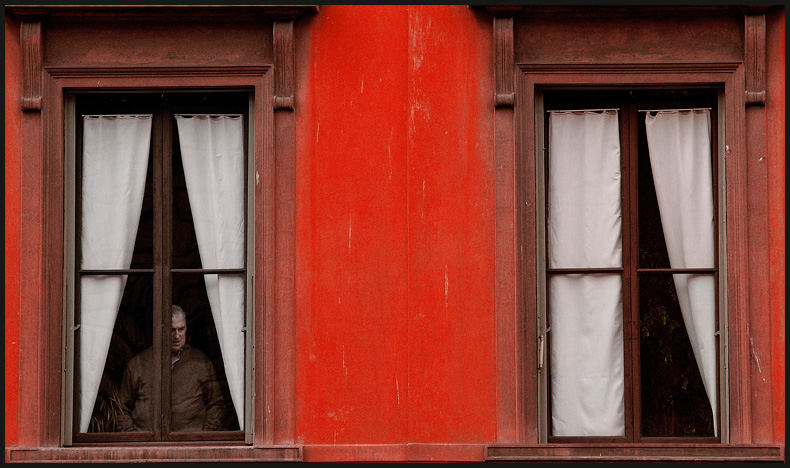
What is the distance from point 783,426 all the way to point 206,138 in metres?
4.36

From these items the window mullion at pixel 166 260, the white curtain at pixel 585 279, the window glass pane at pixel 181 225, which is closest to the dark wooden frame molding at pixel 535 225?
the white curtain at pixel 585 279


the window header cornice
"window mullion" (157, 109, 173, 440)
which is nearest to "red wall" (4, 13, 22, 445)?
the window header cornice

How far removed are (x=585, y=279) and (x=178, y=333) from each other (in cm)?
281

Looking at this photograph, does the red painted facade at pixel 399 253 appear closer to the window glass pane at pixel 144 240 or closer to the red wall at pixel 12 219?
the red wall at pixel 12 219

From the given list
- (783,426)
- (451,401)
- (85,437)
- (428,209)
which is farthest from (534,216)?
(85,437)

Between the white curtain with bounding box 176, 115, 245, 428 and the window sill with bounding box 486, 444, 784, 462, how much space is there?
74.9 inches

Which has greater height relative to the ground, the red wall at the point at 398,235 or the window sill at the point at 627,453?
the red wall at the point at 398,235

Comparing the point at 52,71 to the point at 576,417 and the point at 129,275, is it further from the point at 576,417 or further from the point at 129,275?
the point at 576,417

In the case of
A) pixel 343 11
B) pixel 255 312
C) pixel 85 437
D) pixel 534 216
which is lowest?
pixel 85 437

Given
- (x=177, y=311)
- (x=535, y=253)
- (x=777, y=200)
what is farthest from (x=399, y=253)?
(x=777, y=200)

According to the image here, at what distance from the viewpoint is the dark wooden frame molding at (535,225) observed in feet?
34.3

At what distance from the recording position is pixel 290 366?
10562mm

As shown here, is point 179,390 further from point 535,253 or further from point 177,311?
point 535,253

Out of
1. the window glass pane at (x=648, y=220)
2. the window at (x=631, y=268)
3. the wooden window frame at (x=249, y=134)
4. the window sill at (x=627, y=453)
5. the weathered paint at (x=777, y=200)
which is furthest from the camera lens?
the window glass pane at (x=648, y=220)
